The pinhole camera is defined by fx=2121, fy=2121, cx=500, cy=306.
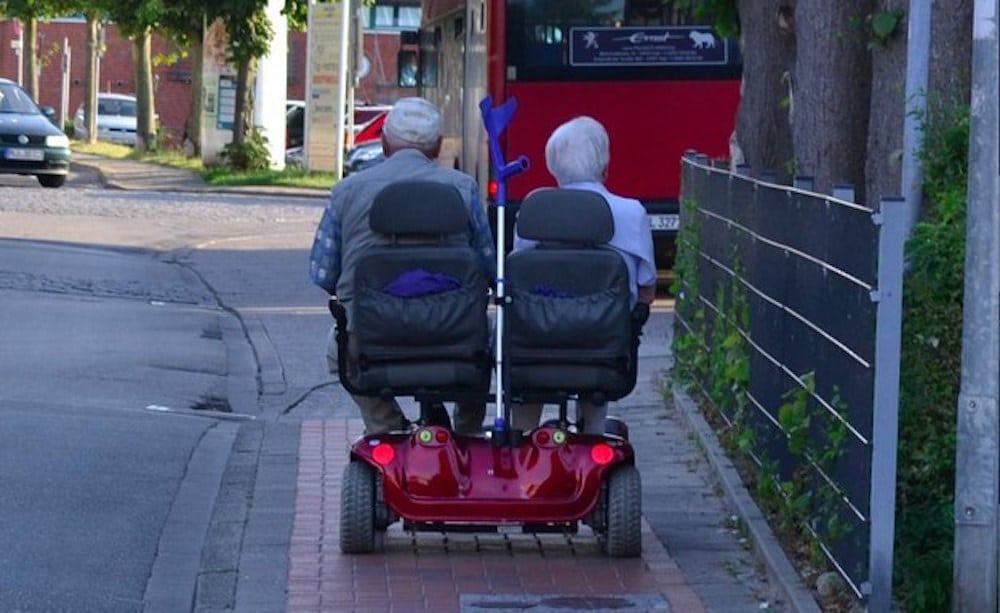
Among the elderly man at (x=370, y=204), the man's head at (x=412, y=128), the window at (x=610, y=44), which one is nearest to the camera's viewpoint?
the elderly man at (x=370, y=204)

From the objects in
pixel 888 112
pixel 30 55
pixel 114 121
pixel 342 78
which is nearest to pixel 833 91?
pixel 888 112

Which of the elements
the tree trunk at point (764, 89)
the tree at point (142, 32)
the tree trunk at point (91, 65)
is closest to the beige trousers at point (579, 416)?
the tree trunk at point (764, 89)

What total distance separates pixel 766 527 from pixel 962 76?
1867 millimetres

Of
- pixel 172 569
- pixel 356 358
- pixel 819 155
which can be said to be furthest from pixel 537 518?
pixel 819 155

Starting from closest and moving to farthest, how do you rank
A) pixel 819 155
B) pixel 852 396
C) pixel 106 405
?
pixel 852 396, pixel 819 155, pixel 106 405

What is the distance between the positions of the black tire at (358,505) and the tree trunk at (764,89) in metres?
5.43

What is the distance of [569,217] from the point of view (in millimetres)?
7465

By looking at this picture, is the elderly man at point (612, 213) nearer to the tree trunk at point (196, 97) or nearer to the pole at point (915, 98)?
the pole at point (915, 98)

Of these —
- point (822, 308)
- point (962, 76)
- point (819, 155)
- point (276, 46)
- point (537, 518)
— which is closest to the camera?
point (822, 308)

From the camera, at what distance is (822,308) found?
6.94m

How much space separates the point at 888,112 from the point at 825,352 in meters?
2.06

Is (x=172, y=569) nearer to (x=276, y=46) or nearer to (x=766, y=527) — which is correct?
(x=766, y=527)

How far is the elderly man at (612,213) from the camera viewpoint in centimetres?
784

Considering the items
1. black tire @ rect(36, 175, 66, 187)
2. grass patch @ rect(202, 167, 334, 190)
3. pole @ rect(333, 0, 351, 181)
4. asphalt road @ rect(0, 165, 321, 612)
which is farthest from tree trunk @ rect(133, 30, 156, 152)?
asphalt road @ rect(0, 165, 321, 612)
